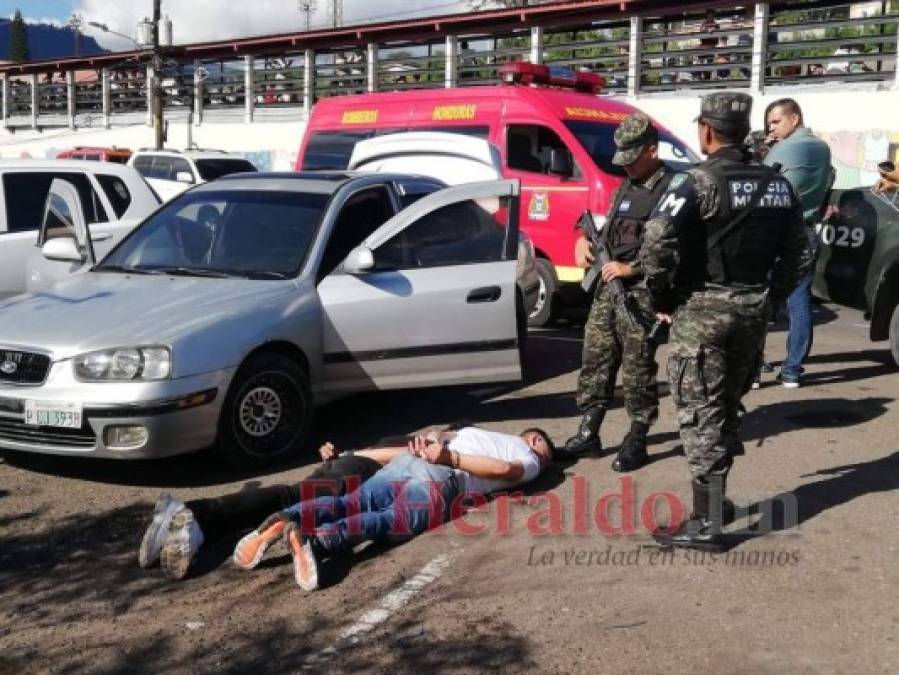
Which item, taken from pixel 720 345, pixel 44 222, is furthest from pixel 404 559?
pixel 44 222

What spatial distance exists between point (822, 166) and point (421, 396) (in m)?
3.11

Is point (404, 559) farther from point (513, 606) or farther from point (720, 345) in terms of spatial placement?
point (720, 345)

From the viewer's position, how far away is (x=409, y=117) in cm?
1105

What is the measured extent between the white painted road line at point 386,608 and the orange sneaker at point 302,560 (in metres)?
0.29

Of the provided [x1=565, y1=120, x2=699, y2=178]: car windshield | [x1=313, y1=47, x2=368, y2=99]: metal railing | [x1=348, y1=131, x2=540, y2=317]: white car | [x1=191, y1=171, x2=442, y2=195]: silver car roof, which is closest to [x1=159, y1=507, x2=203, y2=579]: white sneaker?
[x1=191, y1=171, x2=442, y2=195]: silver car roof

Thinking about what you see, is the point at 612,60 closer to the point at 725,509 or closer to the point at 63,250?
the point at 63,250

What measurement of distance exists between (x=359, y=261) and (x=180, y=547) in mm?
2156

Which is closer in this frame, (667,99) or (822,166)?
(822,166)

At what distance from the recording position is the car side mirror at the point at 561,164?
972cm

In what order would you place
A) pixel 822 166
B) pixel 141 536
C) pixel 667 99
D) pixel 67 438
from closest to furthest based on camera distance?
pixel 141 536, pixel 67 438, pixel 822 166, pixel 667 99

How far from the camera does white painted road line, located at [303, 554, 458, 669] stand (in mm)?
3603

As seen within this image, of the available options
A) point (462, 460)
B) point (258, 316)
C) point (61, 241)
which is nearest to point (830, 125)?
point (61, 241)

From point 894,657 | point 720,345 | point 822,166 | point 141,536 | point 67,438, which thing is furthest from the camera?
point 822,166

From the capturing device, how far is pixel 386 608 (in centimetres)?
393
